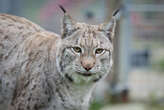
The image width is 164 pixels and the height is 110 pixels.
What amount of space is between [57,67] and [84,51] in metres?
0.39

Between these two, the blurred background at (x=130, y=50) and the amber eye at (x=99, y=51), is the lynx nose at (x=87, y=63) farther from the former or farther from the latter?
the blurred background at (x=130, y=50)

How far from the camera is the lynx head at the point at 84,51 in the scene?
4746mm

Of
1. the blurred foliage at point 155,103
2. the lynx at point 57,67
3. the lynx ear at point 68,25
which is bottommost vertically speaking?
the blurred foliage at point 155,103

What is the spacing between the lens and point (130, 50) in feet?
29.9

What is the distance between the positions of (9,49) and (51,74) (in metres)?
0.69

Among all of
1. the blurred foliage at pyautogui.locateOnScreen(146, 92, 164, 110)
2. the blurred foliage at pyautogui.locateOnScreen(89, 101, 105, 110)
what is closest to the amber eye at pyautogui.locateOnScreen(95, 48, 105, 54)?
the blurred foliage at pyautogui.locateOnScreen(89, 101, 105, 110)

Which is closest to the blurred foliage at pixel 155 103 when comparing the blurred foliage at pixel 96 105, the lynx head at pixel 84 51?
the blurred foliage at pixel 96 105

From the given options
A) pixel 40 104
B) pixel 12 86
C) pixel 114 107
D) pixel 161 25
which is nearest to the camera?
pixel 40 104

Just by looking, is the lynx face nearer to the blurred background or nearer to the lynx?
the lynx

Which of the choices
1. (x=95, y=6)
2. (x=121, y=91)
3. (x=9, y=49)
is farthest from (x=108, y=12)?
(x=9, y=49)

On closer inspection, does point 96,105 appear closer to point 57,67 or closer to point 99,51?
point 57,67

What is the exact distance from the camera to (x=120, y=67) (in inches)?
361

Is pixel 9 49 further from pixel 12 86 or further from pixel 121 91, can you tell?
pixel 121 91

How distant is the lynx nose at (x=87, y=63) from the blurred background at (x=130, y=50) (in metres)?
4.13
